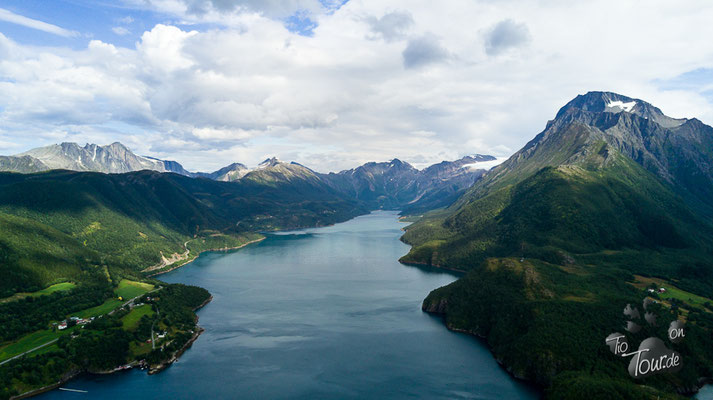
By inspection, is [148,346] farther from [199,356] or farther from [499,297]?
[499,297]

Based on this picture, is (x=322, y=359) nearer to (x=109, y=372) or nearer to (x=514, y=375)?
(x=514, y=375)

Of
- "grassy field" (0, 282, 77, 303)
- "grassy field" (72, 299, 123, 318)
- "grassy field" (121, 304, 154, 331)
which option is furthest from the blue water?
"grassy field" (0, 282, 77, 303)

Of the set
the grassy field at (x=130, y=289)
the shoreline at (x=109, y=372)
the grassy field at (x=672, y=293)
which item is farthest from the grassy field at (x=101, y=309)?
the grassy field at (x=672, y=293)

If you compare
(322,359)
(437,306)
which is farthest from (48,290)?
(437,306)

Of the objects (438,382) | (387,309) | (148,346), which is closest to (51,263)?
(148,346)

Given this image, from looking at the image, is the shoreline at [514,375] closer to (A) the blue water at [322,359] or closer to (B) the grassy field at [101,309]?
(A) the blue water at [322,359]
